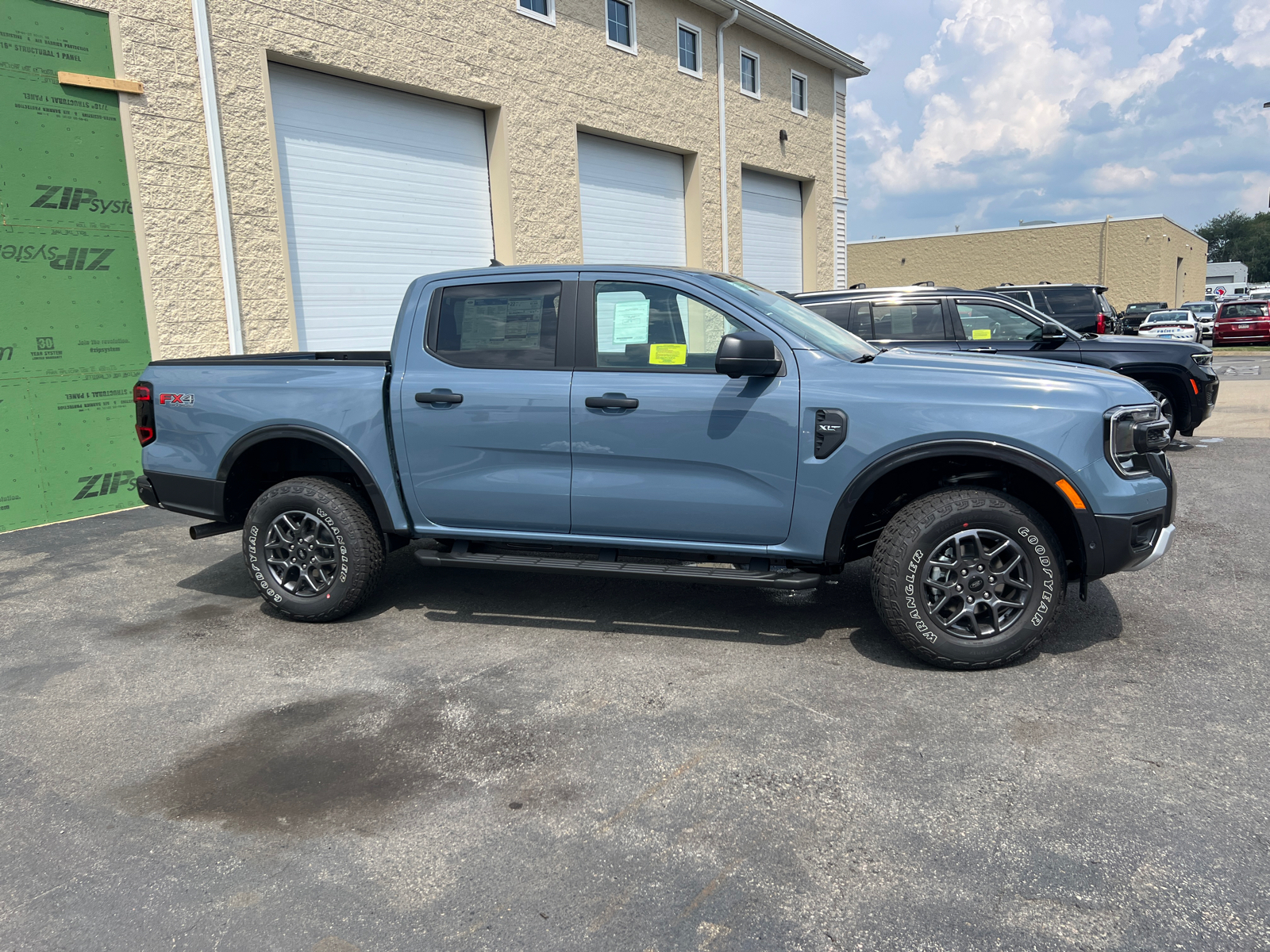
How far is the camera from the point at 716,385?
4.32 m

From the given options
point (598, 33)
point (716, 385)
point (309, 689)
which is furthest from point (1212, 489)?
point (598, 33)

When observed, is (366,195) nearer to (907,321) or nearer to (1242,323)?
(907,321)

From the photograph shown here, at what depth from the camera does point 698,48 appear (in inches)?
647

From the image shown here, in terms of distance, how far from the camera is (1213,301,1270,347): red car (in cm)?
2944

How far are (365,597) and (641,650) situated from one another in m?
1.69

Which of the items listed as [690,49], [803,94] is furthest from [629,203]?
[803,94]

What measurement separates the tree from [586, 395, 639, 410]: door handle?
464 feet

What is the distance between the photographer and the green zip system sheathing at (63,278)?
7.68 metres

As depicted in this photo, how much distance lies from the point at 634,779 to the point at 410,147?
10.2m

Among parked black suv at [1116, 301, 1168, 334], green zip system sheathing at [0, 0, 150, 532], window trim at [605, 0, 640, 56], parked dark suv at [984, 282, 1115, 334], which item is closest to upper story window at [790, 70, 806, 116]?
window trim at [605, 0, 640, 56]

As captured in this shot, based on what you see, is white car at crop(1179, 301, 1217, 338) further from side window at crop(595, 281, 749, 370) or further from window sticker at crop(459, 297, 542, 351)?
window sticker at crop(459, 297, 542, 351)

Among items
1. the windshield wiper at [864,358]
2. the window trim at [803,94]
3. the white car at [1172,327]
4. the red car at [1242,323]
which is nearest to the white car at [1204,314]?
the red car at [1242,323]

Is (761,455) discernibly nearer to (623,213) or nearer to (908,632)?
(908,632)

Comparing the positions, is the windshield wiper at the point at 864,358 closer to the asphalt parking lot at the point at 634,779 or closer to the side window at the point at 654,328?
the side window at the point at 654,328
